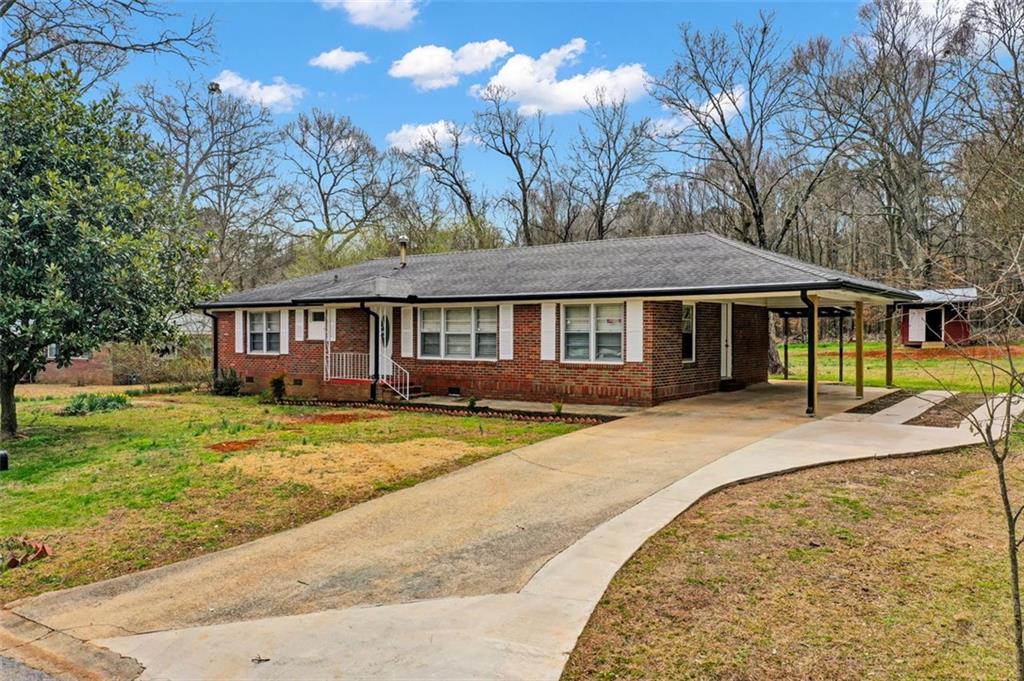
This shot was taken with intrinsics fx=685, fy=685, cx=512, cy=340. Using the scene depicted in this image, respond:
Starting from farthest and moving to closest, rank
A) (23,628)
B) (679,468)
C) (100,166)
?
1. (100,166)
2. (679,468)
3. (23,628)

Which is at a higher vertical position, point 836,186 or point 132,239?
point 836,186

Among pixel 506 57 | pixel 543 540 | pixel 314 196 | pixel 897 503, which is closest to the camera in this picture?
pixel 543 540

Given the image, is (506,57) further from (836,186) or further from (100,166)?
(100,166)

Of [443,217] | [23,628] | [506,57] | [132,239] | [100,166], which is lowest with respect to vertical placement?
[23,628]

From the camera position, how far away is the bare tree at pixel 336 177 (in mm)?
38375

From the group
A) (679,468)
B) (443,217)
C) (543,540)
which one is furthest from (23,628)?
(443,217)

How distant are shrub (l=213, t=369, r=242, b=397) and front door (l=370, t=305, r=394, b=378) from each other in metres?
4.87

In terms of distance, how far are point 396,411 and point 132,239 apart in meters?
6.27

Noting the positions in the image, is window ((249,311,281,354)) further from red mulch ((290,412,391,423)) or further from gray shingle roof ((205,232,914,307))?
red mulch ((290,412,391,423))

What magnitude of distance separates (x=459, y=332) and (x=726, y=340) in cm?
661

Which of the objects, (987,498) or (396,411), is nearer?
(987,498)

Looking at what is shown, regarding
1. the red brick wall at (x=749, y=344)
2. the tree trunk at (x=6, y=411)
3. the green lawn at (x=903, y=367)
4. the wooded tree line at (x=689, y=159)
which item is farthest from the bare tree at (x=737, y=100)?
the tree trunk at (x=6, y=411)

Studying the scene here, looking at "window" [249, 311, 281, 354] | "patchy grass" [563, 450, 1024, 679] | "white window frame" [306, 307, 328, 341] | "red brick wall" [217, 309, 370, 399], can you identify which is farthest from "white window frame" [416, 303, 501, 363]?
"patchy grass" [563, 450, 1024, 679]

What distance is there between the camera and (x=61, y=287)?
33.3 feet
